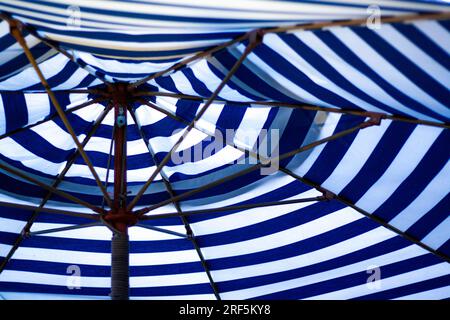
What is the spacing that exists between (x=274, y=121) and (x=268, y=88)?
23.9 inches

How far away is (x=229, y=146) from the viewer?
5605mm

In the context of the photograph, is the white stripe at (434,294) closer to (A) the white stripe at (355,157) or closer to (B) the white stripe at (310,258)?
(B) the white stripe at (310,258)

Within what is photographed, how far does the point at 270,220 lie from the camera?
5.95 m

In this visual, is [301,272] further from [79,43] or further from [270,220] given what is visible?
[79,43]

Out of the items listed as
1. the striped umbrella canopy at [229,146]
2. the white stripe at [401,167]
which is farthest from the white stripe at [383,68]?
the white stripe at [401,167]

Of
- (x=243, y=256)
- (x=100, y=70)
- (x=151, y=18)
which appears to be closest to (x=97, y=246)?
(x=243, y=256)

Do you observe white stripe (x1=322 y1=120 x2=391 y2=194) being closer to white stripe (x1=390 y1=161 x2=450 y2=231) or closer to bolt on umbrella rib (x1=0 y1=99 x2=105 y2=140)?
white stripe (x1=390 y1=161 x2=450 y2=231)

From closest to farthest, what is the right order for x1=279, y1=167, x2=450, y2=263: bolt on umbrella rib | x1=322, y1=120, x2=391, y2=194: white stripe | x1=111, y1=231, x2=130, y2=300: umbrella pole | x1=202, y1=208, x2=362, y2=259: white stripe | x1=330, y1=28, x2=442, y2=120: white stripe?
x1=330, y1=28, x2=442, y2=120: white stripe → x1=111, y1=231, x2=130, y2=300: umbrella pole → x1=322, y1=120, x2=391, y2=194: white stripe → x1=279, y1=167, x2=450, y2=263: bolt on umbrella rib → x1=202, y1=208, x2=362, y2=259: white stripe

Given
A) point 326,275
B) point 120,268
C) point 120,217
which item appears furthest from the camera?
point 326,275

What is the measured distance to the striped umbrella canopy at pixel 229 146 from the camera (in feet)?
12.0

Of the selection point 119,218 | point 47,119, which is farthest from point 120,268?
point 47,119

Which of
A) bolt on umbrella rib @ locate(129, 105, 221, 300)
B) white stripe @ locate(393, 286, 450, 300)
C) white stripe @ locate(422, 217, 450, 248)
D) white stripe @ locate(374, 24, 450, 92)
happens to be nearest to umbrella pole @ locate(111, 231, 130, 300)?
bolt on umbrella rib @ locate(129, 105, 221, 300)

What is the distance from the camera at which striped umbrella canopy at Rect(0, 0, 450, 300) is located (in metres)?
3.66

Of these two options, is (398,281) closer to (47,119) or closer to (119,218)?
(119,218)
